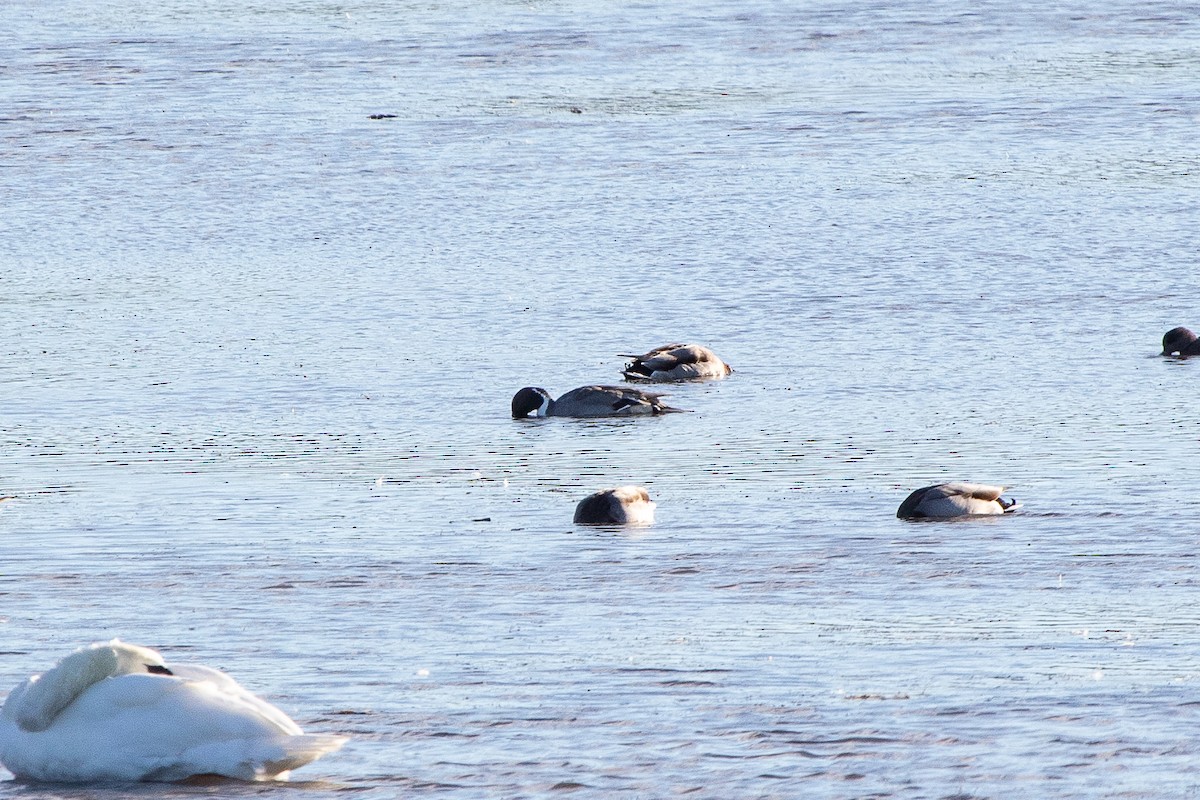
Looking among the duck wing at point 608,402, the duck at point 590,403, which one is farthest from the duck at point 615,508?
the duck wing at point 608,402

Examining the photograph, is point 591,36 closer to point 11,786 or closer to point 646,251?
point 646,251

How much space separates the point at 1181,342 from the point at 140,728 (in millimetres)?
13335

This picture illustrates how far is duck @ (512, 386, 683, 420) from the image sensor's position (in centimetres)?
1741

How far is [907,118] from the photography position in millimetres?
34594

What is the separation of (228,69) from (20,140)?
726 cm

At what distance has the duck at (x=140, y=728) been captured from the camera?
305 inches

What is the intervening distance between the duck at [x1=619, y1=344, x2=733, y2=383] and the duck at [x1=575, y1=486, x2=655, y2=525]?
5.40 metres

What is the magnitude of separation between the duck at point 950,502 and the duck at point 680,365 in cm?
559

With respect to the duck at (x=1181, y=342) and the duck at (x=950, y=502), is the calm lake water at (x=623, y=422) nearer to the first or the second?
the duck at (x=950, y=502)

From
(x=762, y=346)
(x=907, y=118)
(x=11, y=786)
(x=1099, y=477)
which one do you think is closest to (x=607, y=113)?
(x=907, y=118)

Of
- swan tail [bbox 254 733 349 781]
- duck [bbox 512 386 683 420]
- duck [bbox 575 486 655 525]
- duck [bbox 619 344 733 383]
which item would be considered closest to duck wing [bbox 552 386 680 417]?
duck [bbox 512 386 683 420]

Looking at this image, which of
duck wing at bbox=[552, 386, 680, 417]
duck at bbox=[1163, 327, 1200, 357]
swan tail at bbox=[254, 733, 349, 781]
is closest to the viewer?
swan tail at bbox=[254, 733, 349, 781]

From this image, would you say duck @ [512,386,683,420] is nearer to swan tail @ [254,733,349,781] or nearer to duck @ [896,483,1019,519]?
duck @ [896,483,1019,519]

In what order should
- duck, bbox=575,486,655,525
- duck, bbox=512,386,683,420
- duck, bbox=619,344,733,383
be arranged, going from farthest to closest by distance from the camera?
1. duck, bbox=619,344,733,383
2. duck, bbox=512,386,683,420
3. duck, bbox=575,486,655,525
